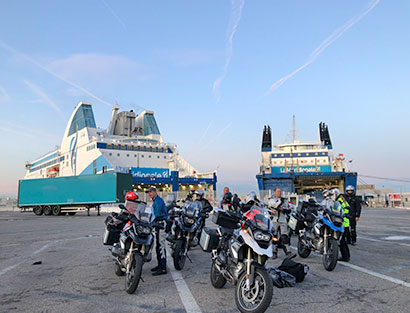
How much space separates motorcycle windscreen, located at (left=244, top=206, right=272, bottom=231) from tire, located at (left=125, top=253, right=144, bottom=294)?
5.74ft

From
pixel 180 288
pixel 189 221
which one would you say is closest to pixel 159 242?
pixel 189 221

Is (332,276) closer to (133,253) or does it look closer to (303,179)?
(133,253)

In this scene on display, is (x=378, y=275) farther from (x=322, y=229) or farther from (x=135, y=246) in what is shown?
(x=135, y=246)

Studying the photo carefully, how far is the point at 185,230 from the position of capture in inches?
256

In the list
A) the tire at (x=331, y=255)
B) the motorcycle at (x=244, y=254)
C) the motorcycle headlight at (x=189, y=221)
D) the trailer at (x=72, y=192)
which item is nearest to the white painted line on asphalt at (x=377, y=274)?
the tire at (x=331, y=255)

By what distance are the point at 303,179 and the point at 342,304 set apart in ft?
139

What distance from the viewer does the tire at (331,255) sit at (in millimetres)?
5809

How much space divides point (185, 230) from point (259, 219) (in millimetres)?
2711

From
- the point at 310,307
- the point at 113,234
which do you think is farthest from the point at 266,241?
the point at 113,234

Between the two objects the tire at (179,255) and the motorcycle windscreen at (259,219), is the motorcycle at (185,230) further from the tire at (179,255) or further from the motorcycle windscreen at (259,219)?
the motorcycle windscreen at (259,219)

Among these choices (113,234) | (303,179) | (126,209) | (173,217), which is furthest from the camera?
(303,179)

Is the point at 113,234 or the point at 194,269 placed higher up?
the point at 113,234

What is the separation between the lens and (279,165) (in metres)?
47.0

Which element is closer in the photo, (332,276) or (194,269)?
(332,276)
